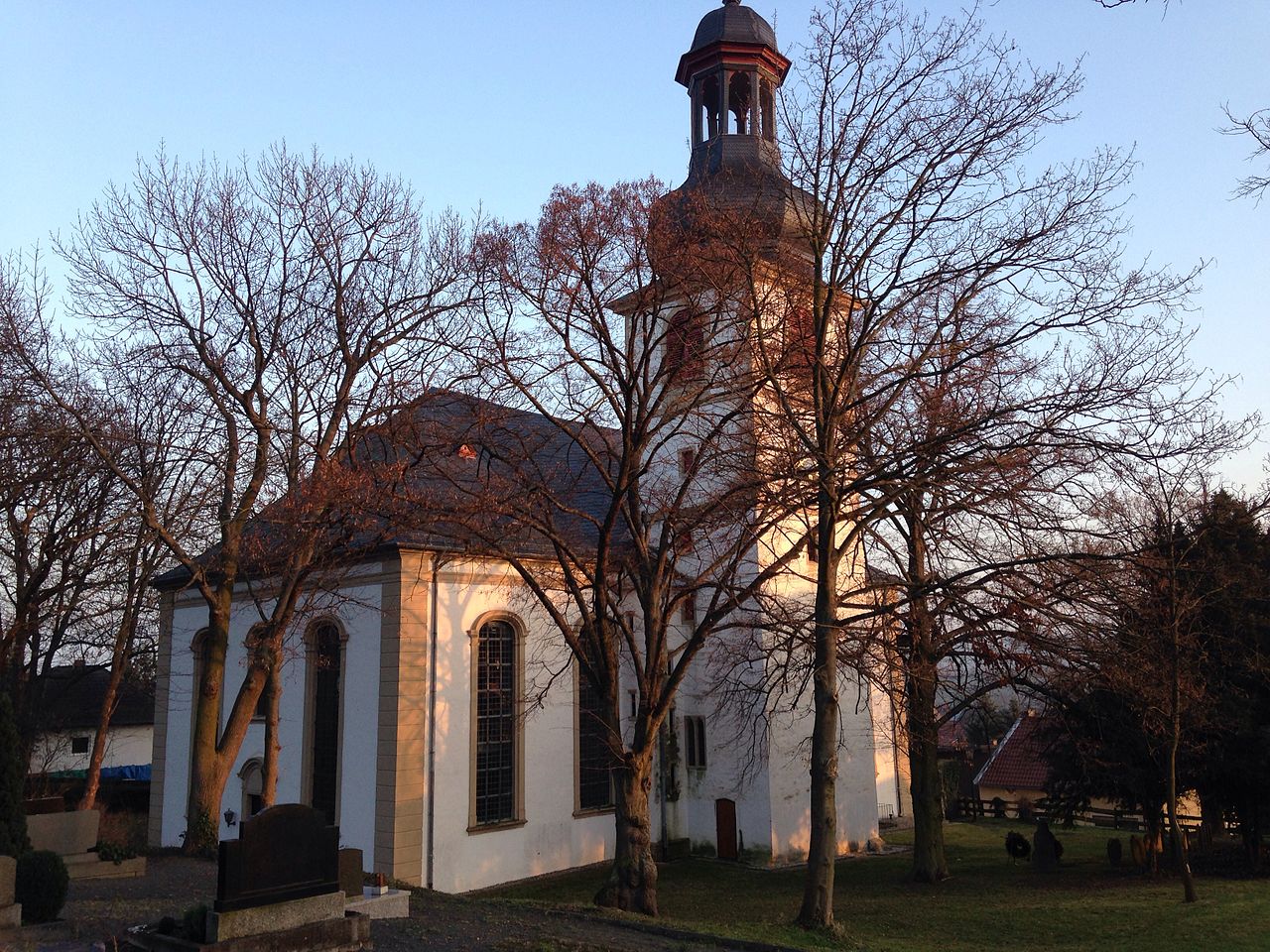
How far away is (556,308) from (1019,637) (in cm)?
811

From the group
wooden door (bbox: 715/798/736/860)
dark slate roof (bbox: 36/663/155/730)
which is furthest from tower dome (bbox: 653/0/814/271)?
dark slate roof (bbox: 36/663/155/730)

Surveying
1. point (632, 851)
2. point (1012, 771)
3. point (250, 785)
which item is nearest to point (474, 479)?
point (632, 851)

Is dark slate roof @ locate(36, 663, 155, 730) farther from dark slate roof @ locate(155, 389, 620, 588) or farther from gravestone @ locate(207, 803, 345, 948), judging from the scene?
gravestone @ locate(207, 803, 345, 948)

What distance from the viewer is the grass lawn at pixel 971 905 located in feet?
46.4

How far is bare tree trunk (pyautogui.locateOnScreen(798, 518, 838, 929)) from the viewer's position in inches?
520

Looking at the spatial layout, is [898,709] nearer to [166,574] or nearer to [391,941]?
[391,941]

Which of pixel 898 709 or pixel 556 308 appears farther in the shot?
pixel 898 709

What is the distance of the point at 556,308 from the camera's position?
15117 mm

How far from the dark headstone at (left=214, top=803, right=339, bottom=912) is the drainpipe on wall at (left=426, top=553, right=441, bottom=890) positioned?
8.43m

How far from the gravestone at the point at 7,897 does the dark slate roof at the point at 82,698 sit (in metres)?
20.4

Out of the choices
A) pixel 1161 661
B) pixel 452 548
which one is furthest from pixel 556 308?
pixel 1161 661

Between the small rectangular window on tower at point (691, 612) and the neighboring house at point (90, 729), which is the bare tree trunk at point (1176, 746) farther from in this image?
the neighboring house at point (90, 729)

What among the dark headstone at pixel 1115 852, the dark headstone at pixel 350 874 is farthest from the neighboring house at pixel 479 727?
the dark headstone at pixel 1115 852

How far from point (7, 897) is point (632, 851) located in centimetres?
821
